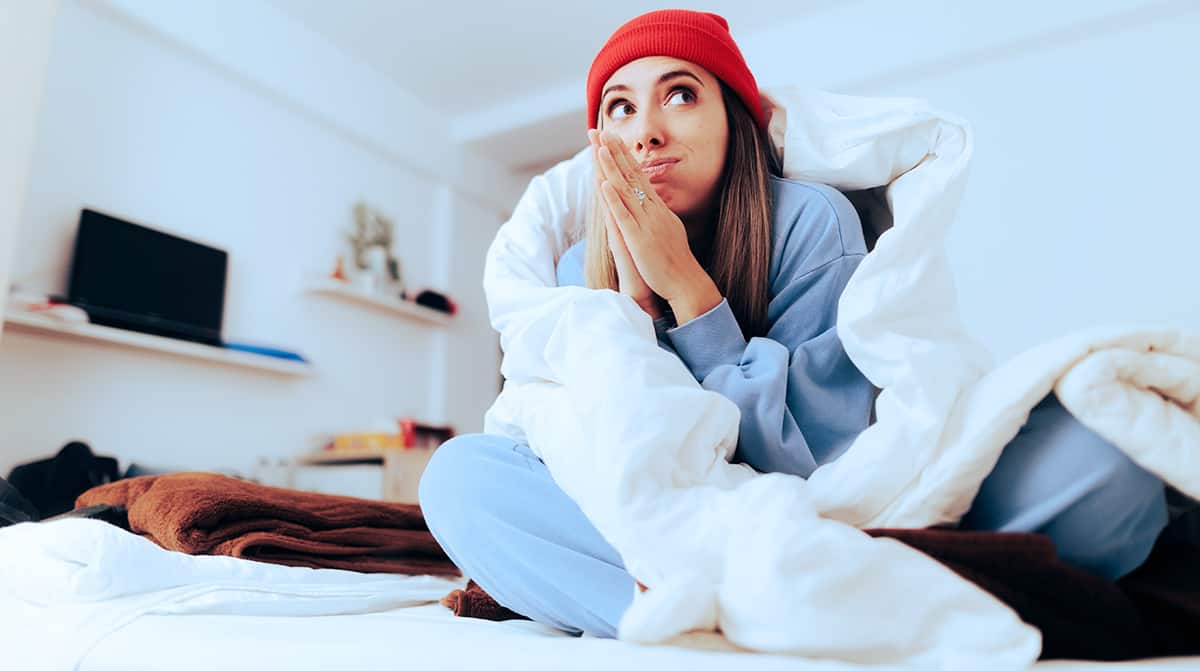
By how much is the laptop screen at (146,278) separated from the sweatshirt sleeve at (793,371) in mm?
2106

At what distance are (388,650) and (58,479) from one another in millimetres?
1601

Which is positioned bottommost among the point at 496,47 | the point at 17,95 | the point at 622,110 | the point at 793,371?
the point at 793,371

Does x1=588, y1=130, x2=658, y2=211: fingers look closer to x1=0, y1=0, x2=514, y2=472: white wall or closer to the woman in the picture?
the woman

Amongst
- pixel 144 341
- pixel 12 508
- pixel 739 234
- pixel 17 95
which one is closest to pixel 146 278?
pixel 144 341

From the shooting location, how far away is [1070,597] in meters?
0.54

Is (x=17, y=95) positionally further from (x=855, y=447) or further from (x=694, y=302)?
(x=855, y=447)

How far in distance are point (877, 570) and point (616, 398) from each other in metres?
0.23

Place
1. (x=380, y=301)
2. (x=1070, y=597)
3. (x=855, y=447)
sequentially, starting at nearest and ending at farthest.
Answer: (x=1070, y=597) → (x=855, y=447) → (x=380, y=301)

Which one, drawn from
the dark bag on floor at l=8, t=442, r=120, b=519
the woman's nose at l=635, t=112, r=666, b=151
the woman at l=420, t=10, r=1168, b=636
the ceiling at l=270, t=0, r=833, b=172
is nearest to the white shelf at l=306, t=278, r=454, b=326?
the ceiling at l=270, t=0, r=833, b=172

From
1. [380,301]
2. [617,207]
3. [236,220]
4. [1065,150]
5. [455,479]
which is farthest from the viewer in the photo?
[380,301]

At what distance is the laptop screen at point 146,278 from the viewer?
2.32 metres

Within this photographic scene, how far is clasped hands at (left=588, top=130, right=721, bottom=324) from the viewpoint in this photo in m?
Answer: 0.89

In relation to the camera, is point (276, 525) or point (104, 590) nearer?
point (104, 590)

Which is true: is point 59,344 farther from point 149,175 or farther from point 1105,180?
point 1105,180
